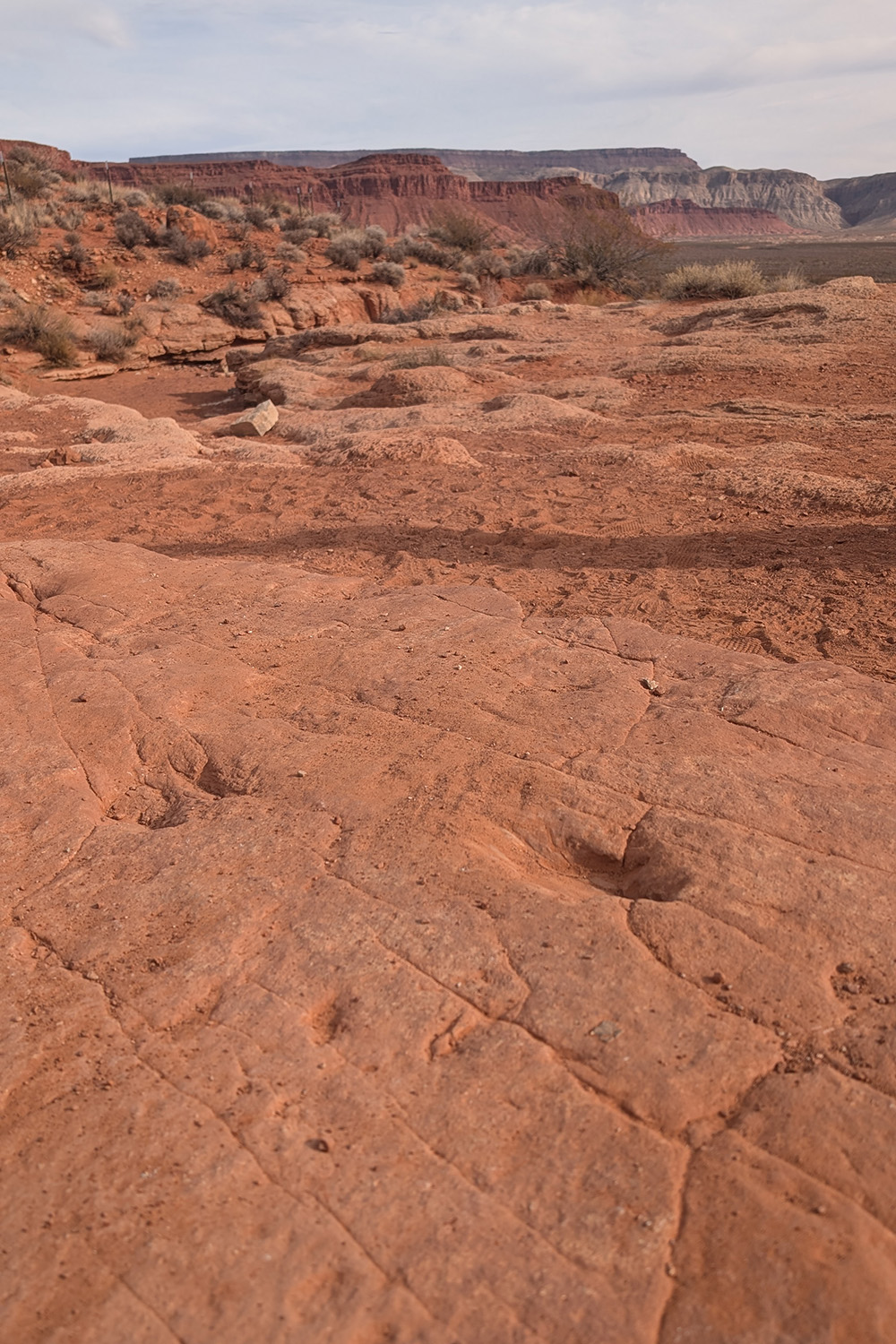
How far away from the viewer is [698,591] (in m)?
5.27

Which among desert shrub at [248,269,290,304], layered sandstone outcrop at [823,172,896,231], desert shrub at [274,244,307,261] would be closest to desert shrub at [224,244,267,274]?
desert shrub at [274,244,307,261]

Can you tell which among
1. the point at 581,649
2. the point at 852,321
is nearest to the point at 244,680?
the point at 581,649

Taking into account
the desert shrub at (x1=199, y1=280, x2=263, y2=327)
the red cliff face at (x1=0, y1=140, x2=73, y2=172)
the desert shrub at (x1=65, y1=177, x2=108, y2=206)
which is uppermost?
the red cliff face at (x1=0, y1=140, x2=73, y2=172)

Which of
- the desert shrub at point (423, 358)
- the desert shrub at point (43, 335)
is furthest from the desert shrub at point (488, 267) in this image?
the desert shrub at point (423, 358)

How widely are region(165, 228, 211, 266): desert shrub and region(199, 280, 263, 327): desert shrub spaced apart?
317cm

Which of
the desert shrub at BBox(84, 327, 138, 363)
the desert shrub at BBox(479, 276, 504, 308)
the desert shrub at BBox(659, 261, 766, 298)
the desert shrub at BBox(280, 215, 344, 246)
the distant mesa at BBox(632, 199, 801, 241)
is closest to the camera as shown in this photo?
the desert shrub at BBox(659, 261, 766, 298)

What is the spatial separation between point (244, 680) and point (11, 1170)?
2.34m

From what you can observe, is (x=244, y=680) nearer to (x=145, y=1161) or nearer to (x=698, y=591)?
(x=145, y=1161)

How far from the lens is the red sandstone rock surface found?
1.76m

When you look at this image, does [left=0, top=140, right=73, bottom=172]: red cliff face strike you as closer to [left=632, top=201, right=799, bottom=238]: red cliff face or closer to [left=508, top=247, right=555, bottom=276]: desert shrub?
[left=508, top=247, right=555, bottom=276]: desert shrub

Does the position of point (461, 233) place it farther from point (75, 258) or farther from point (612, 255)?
point (75, 258)

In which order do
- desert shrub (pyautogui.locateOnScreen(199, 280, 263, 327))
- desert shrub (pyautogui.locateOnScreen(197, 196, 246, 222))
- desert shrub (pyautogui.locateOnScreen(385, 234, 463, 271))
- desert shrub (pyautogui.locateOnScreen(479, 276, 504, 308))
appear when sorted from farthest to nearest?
desert shrub (pyautogui.locateOnScreen(197, 196, 246, 222)) → desert shrub (pyautogui.locateOnScreen(385, 234, 463, 271)) → desert shrub (pyautogui.locateOnScreen(479, 276, 504, 308)) → desert shrub (pyautogui.locateOnScreen(199, 280, 263, 327))

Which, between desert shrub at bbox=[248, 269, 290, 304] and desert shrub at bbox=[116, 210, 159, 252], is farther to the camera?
desert shrub at bbox=[116, 210, 159, 252]

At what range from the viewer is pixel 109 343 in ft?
60.5
